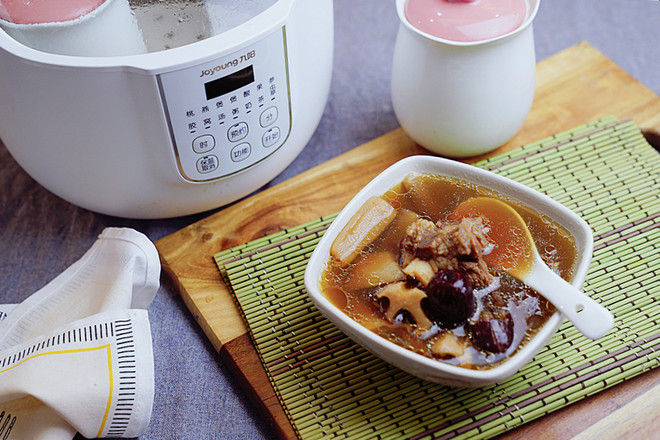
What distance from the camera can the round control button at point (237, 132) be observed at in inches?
29.0

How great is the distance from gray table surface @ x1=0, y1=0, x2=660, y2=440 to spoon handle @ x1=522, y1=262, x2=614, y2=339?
0.33 meters

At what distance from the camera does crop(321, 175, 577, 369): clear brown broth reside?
2.06 feet

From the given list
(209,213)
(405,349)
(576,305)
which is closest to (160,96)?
(209,213)

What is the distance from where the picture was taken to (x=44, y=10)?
0.68 m

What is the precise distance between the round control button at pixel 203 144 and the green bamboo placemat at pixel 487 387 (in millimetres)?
142

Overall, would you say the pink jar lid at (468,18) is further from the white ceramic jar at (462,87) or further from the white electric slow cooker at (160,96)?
the white electric slow cooker at (160,96)

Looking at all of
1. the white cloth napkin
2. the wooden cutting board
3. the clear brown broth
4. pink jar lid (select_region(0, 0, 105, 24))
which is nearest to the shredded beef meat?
the clear brown broth

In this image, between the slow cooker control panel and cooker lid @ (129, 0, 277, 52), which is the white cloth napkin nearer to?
the slow cooker control panel

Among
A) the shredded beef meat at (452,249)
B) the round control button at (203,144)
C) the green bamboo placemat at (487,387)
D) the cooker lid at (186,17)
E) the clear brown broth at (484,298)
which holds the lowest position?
the green bamboo placemat at (487,387)

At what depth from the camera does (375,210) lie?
724 mm

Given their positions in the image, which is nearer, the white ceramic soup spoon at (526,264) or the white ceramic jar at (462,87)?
the white ceramic soup spoon at (526,264)

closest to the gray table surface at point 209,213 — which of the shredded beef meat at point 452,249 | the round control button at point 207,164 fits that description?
the round control button at point 207,164

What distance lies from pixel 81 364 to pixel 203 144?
0.26m

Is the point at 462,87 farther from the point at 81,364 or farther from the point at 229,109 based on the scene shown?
the point at 81,364
